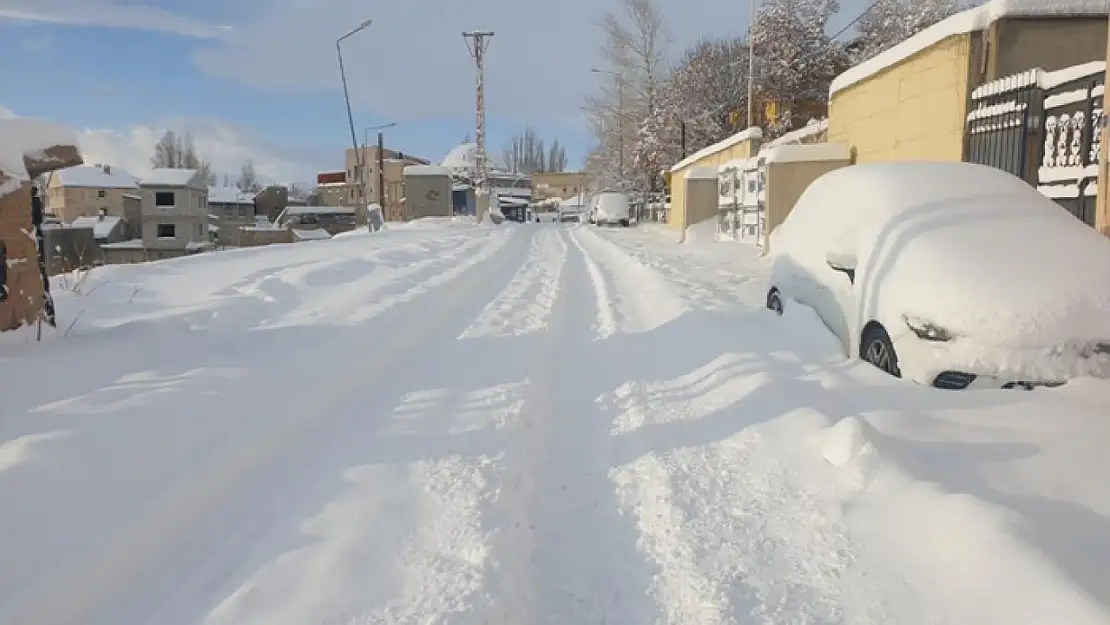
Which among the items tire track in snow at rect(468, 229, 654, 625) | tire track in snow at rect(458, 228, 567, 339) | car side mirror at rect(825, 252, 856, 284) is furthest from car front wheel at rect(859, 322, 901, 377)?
tire track in snow at rect(458, 228, 567, 339)

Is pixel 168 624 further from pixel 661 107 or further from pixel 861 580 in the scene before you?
pixel 661 107

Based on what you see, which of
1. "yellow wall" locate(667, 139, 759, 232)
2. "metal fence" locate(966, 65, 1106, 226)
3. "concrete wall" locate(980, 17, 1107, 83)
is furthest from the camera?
"yellow wall" locate(667, 139, 759, 232)

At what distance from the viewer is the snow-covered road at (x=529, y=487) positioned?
2750mm

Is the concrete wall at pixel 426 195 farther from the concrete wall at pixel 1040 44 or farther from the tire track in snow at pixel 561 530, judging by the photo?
the tire track in snow at pixel 561 530

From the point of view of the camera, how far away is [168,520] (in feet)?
11.1

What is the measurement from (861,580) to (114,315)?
7505 millimetres

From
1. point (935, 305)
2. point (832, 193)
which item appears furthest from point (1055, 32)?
point (935, 305)

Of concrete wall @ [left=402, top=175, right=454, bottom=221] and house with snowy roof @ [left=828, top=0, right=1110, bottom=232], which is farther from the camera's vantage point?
concrete wall @ [left=402, top=175, right=454, bottom=221]

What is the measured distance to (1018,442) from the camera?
12.6 ft

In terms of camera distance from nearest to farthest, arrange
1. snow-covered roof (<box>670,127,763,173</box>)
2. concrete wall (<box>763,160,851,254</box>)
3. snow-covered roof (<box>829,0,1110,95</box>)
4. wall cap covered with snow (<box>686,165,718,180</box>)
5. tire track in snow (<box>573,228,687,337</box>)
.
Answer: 1. tire track in snow (<box>573,228,687,337</box>)
2. snow-covered roof (<box>829,0,1110,95</box>)
3. concrete wall (<box>763,160,851,254</box>)
4. snow-covered roof (<box>670,127,763,173</box>)
5. wall cap covered with snow (<box>686,165,718,180</box>)

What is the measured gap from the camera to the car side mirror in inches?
236

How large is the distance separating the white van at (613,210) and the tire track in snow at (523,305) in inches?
1079

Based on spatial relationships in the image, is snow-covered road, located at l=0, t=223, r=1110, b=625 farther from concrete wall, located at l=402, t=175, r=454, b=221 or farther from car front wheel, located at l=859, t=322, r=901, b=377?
concrete wall, located at l=402, t=175, r=454, b=221

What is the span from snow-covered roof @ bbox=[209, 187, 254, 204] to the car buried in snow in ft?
285
